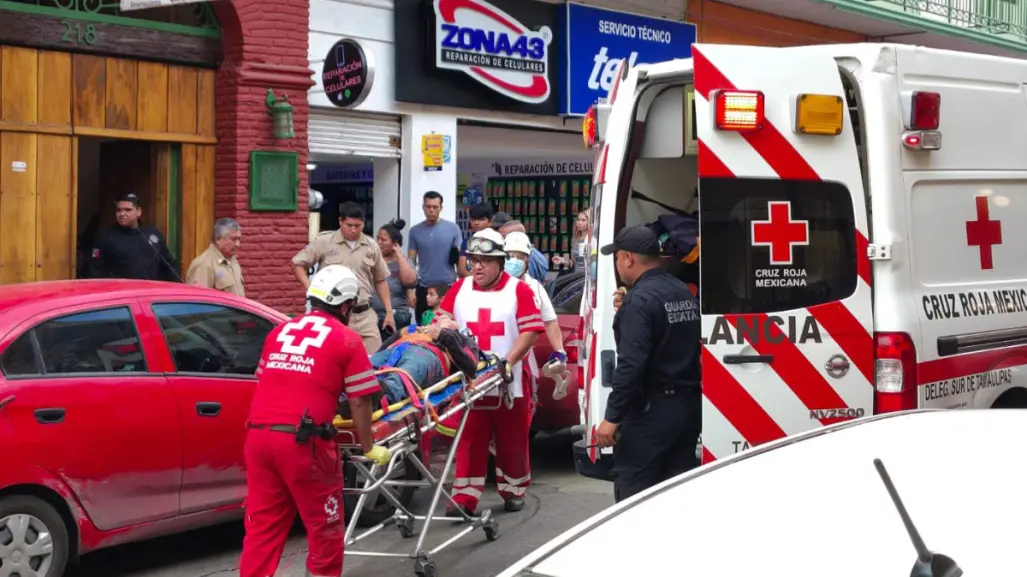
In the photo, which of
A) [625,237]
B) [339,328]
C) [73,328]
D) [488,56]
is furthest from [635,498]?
[488,56]

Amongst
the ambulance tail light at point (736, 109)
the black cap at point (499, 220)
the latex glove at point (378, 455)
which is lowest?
the latex glove at point (378, 455)

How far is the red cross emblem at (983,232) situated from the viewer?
22.5 feet

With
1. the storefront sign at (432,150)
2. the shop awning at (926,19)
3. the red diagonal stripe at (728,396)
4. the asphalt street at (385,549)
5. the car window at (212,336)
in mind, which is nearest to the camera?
the red diagonal stripe at (728,396)

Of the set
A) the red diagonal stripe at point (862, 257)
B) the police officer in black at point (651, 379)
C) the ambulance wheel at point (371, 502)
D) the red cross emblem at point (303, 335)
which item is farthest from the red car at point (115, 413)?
the red diagonal stripe at point (862, 257)

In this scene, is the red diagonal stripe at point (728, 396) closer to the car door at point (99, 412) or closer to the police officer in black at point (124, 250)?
the car door at point (99, 412)

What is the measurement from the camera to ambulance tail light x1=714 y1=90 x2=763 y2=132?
619cm

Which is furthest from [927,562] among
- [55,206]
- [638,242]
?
[55,206]

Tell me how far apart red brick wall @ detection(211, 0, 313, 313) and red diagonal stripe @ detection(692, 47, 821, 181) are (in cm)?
756

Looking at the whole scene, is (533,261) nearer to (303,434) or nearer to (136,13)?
(136,13)

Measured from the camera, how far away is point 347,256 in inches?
442

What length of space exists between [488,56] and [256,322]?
8781 millimetres

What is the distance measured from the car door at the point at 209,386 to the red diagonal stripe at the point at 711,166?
2850 mm

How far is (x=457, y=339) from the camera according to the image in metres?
7.54

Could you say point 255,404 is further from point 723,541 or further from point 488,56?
point 488,56
